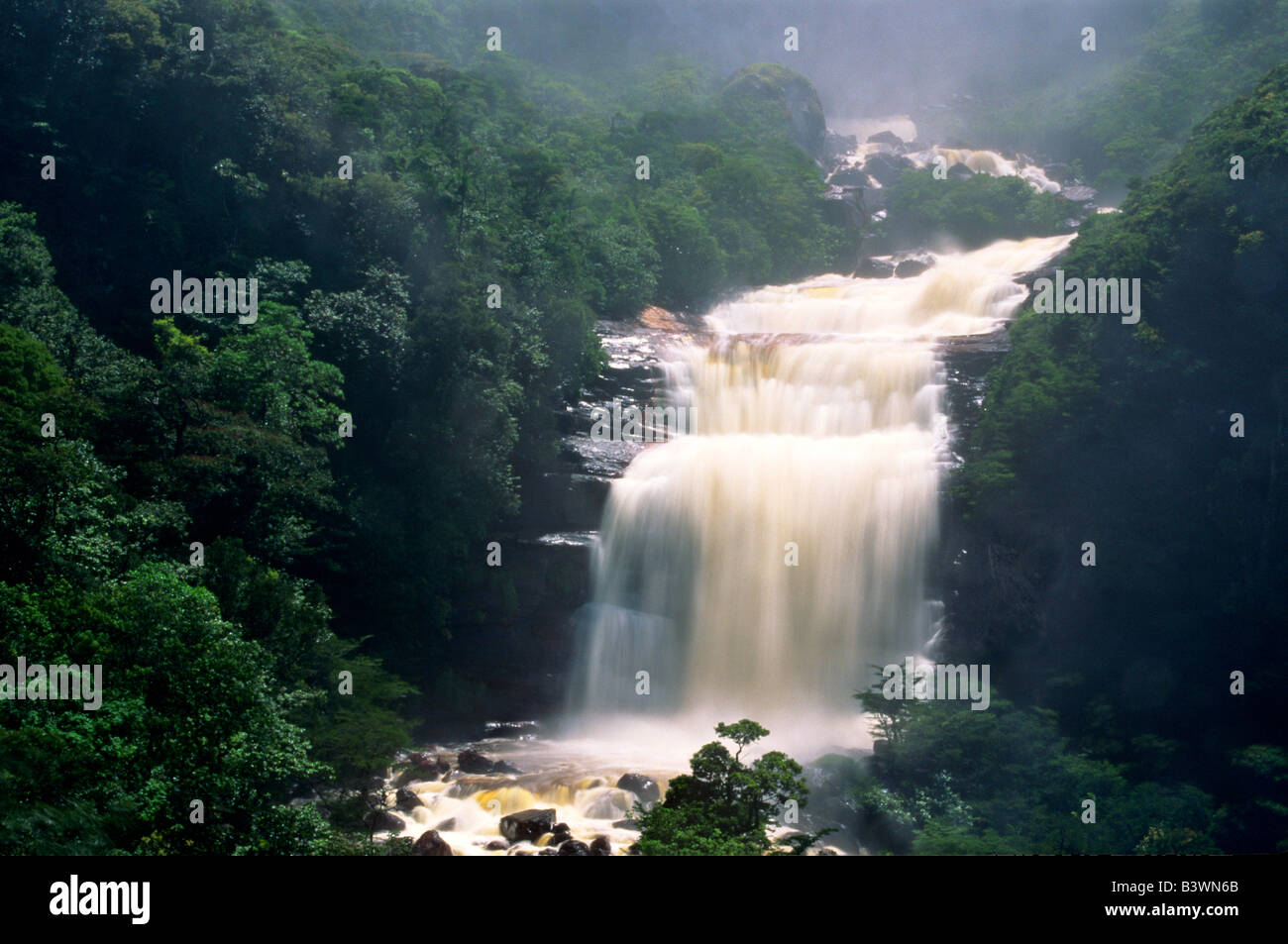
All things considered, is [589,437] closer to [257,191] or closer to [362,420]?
[362,420]

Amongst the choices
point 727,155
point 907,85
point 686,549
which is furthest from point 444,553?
point 907,85

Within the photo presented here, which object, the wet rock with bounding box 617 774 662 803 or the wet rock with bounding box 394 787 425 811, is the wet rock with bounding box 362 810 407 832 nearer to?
the wet rock with bounding box 394 787 425 811

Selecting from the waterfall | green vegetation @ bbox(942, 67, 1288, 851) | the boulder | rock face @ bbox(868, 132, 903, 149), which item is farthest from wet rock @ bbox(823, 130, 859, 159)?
green vegetation @ bbox(942, 67, 1288, 851)

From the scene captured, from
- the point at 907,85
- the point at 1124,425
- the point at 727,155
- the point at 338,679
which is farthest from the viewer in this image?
the point at 907,85

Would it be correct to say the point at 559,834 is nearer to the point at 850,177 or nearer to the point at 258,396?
the point at 258,396

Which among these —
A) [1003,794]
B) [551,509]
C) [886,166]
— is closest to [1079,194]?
[886,166]
